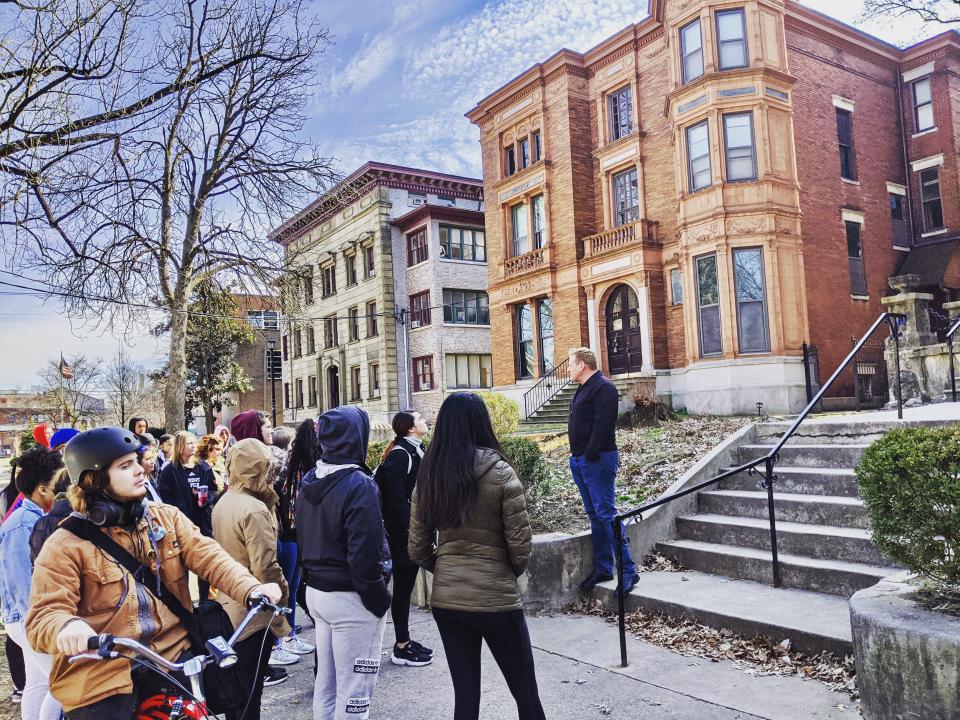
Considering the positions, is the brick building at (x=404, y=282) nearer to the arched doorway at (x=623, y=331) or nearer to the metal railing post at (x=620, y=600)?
the arched doorway at (x=623, y=331)

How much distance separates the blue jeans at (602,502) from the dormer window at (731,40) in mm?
17414

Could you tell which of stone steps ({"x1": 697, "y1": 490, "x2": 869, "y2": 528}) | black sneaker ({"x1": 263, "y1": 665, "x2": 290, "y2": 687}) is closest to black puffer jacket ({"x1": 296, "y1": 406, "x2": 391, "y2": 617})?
black sneaker ({"x1": 263, "y1": 665, "x2": 290, "y2": 687})

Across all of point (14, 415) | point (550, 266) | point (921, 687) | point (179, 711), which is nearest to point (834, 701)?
point (921, 687)

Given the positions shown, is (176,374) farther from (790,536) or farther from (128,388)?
(128,388)

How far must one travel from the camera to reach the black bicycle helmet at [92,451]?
2.88m

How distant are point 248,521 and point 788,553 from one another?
5230 mm

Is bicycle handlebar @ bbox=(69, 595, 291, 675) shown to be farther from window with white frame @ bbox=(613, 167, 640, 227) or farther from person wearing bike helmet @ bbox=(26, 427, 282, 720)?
window with white frame @ bbox=(613, 167, 640, 227)

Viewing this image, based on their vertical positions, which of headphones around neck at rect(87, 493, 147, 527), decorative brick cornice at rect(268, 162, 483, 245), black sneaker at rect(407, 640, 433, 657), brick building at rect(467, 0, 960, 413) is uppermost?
decorative brick cornice at rect(268, 162, 483, 245)

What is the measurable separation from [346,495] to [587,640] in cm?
336

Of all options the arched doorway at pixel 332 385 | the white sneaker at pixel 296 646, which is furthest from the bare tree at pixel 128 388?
the white sneaker at pixel 296 646

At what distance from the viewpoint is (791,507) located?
777cm

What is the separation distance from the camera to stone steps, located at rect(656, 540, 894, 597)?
20.6 ft

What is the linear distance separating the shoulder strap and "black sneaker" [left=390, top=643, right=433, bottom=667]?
Answer: 3.43 meters

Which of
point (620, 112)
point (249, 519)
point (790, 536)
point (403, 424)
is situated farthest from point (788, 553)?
point (620, 112)
